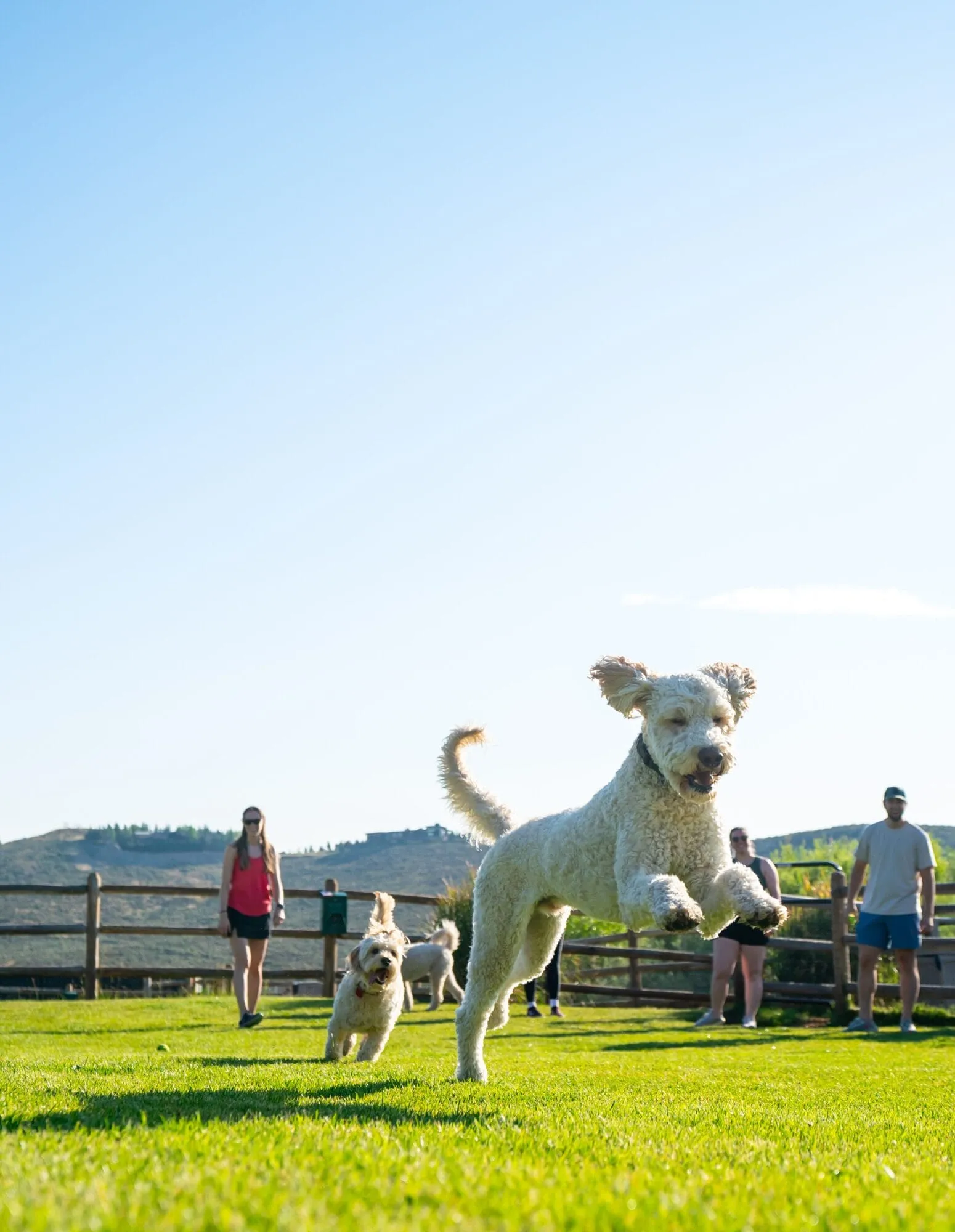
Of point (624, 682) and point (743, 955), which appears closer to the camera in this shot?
point (624, 682)

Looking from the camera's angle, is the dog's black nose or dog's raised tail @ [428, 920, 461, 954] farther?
dog's raised tail @ [428, 920, 461, 954]

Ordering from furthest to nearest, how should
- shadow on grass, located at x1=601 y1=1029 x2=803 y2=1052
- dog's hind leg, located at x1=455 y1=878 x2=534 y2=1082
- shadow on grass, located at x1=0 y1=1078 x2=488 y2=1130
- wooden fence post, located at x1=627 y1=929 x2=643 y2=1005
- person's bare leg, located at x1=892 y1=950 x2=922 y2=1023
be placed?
wooden fence post, located at x1=627 y1=929 x2=643 y2=1005 → person's bare leg, located at x1=892 y1=950 x2=922 y2=1023 → shadow on grass, located at x1=601 y1=1029 x2=803 y2=1052 → dog's hind leg, located at x1=455 y1=878 x2=534 y2=1082 → shadow on grass, located at x1=0 y1=1078 x2=488 y2=1130

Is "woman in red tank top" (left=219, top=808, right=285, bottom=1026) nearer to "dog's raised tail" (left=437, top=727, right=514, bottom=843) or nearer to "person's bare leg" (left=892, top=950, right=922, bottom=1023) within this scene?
"dog's raised tail" (left=437, top=727, right=514, bottom=843)

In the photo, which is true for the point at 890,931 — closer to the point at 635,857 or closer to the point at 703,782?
the point at 635,857

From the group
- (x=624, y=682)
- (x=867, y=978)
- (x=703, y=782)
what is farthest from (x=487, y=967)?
(x=867, y=978)

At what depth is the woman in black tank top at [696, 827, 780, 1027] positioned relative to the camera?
1406cm

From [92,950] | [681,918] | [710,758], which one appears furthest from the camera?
[92,950]

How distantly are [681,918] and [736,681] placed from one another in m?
1.71

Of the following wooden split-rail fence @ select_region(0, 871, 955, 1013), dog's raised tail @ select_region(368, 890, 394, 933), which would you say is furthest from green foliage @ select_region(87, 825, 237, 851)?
dog's raised tail @ select_region(368, 890, 394, 933)

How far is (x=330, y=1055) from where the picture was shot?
9445mm

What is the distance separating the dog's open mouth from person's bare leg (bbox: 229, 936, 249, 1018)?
7.66m

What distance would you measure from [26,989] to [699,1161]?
60.5 ft

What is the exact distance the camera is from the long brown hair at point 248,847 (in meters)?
12.5

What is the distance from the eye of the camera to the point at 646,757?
20.3 feet
